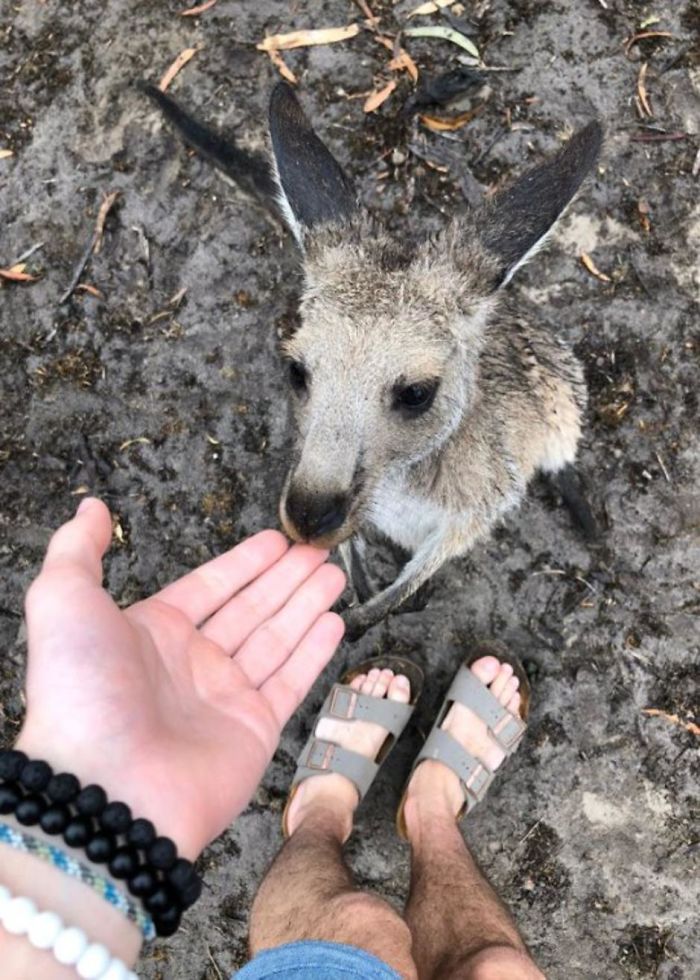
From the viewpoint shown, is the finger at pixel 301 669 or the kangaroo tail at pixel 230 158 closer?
the finger at pixel 301 669

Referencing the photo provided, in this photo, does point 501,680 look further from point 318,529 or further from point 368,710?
point 318,529

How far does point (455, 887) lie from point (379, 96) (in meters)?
3.50

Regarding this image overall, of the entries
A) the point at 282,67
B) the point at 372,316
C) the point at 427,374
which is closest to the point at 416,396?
the point at 427,374

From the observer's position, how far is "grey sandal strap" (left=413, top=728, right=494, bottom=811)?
3.41m

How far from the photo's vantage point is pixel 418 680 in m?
3.62

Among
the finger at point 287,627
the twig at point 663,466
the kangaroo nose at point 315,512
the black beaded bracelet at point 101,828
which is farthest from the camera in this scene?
the twig at point 663,466

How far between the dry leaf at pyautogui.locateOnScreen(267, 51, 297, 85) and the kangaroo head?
1489mm

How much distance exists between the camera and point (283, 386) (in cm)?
384

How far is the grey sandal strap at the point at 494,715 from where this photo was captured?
3.46 meters

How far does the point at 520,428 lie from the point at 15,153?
2.85 metres

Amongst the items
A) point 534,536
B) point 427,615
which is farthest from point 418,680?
point 534,536

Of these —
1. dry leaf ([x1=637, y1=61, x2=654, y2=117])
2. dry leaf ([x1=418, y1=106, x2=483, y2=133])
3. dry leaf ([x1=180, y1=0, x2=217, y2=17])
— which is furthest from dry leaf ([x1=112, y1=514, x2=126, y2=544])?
dry leaf ([x1=637, y1=61, x2=654, y2=117])

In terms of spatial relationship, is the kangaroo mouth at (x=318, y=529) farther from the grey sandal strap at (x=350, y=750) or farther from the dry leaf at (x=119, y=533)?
the dry leaf at (x=119, y=533)

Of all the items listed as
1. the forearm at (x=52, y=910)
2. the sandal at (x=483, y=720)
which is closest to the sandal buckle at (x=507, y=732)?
the sandal at (x=483, y=720)
